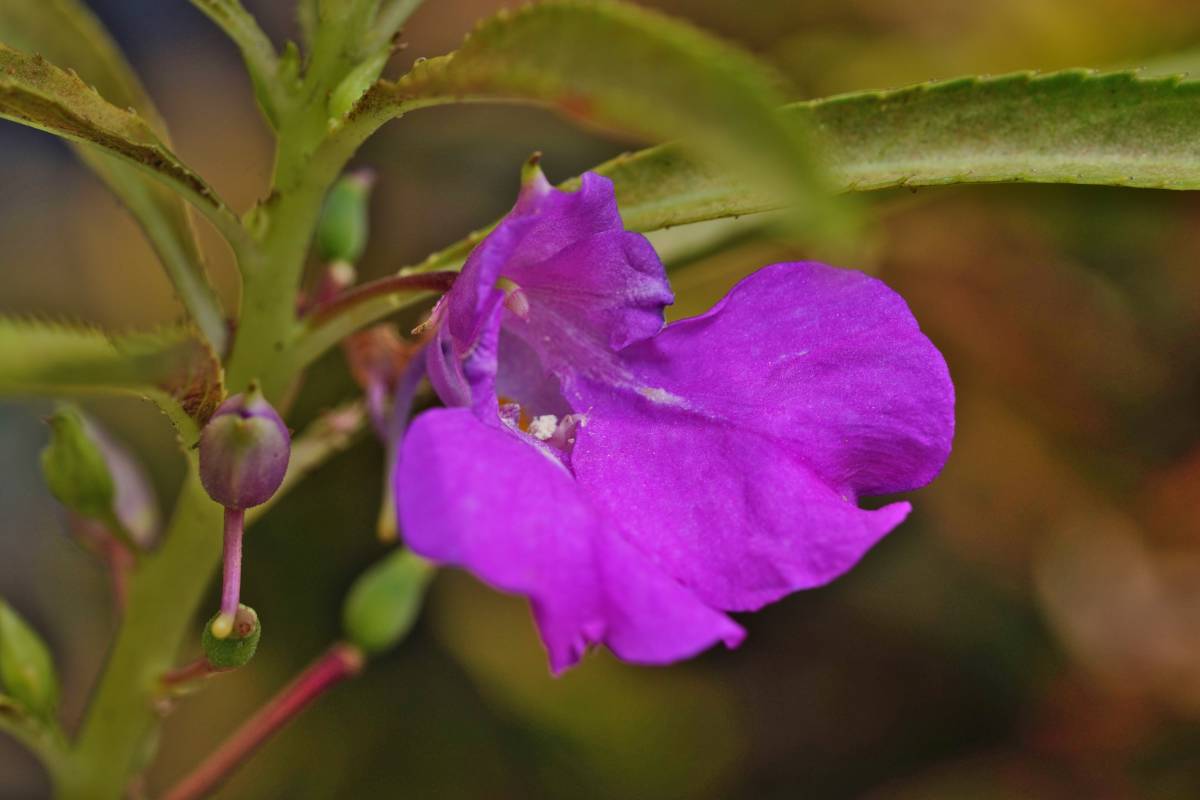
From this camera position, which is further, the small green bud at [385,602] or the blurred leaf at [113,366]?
the small green bud at [385,602]

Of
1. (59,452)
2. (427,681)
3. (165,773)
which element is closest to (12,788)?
(165,773)

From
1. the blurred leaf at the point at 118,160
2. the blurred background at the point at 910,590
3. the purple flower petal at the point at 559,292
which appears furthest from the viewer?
the blurred background at the point at 910,590

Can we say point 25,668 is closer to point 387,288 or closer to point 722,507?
point 387,288

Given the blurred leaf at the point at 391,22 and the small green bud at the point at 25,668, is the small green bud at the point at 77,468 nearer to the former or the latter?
the small green bud at the point at 25,668

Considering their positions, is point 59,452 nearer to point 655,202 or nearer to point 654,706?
point 655,202

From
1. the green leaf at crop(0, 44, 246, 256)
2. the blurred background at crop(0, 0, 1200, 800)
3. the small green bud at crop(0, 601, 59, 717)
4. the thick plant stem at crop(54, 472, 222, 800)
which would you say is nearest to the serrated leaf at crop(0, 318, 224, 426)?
the green leaf at crop(0, 44, 246, 256)

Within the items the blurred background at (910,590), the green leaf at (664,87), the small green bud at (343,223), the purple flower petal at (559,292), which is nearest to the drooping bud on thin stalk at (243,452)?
the purple flower petal at (559,292)

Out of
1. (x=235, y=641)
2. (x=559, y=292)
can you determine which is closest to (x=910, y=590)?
(x=559, y=292)
